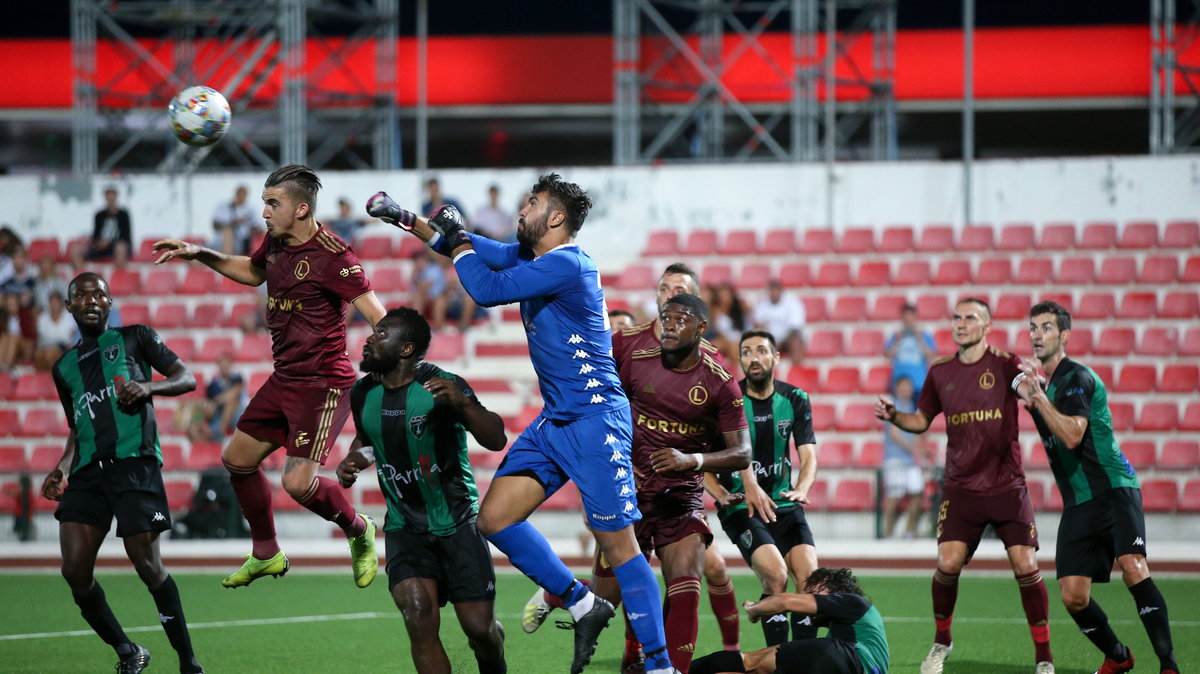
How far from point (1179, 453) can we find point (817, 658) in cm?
1128

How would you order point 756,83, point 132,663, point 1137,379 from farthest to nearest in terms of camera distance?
point 756,83
point 1137,379
point 132,663

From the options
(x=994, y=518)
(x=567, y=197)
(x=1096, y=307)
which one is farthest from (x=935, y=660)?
(x=1096, y=307)

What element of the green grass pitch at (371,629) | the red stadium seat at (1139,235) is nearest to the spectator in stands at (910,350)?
the green grass pitch at (371,629)

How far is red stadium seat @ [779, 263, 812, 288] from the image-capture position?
1930 cm

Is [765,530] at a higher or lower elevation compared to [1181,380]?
lower

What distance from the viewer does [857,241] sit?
19.8 m

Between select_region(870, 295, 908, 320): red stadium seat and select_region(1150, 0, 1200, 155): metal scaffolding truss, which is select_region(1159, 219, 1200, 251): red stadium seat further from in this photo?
select_region(870, 295, 908, 320): red stadium seat

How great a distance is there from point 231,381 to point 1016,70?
1461 centimetres

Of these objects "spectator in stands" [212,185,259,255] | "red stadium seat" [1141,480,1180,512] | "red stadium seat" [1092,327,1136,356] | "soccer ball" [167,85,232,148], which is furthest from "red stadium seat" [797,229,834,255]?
"soccer ball" [167,85,232,148]

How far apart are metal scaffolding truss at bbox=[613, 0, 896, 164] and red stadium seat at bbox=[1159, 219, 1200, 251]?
14.0 feet

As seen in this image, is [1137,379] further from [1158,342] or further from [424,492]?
[424,492]

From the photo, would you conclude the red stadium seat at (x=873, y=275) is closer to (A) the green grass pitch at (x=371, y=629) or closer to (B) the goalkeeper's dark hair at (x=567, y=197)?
(A) the green grass pitch at (x=371, y=629)

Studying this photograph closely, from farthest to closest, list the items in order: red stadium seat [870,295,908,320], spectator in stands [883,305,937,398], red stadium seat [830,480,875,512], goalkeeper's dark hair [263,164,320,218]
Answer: red stadium seat [870,295,908,320], spectator in stands [883,305,937,398], red stadium seat [830,480,875,512], goalkeeper's dark hair [263,164,320,218]

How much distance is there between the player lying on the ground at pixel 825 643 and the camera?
6578 mm
